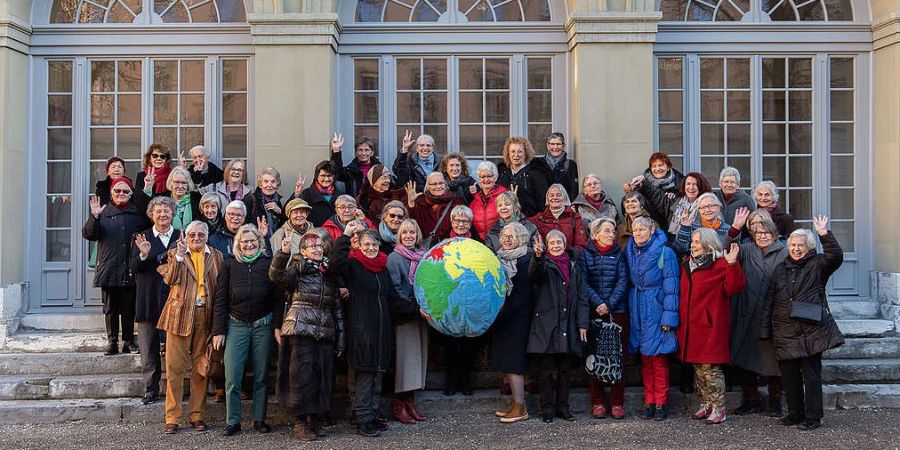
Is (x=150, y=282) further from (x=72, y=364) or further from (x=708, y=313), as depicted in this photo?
(x=708, y=313)

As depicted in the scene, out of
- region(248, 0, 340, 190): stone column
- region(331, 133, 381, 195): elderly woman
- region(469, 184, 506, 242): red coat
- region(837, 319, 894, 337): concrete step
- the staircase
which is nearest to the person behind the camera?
the staircase

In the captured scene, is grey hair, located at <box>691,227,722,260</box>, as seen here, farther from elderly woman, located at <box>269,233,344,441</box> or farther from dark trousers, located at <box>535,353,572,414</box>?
elderly woman, located at <box>269,233,344,441</box>

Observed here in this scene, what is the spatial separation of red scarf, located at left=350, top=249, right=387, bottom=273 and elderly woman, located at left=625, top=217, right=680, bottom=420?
208cm

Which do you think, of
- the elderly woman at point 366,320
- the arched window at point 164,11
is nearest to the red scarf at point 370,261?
the elderly woman at point 366,320

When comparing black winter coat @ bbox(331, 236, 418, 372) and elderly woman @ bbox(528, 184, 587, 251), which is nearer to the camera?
black winter coat @ bbox(331, 236, 418, 372)

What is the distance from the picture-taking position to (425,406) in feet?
23.2

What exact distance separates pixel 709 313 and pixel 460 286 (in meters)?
2.15

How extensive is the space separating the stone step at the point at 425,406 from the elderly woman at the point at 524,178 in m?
1.81

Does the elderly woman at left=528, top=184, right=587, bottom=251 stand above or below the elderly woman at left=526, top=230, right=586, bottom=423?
above

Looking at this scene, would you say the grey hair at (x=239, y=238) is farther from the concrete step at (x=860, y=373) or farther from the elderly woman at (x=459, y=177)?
the concrete step at (x=860, y=373)

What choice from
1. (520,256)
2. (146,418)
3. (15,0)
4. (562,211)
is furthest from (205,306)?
(15,0)

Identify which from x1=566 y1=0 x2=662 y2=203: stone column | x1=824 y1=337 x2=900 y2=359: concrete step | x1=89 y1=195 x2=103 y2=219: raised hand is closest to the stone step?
x1=824 y1=337 x2=900 y2=359: concrete step

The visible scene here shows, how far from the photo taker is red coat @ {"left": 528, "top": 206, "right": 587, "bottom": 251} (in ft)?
23.7

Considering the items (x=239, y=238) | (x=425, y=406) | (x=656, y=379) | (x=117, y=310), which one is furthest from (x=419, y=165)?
(x=117, y=310)
